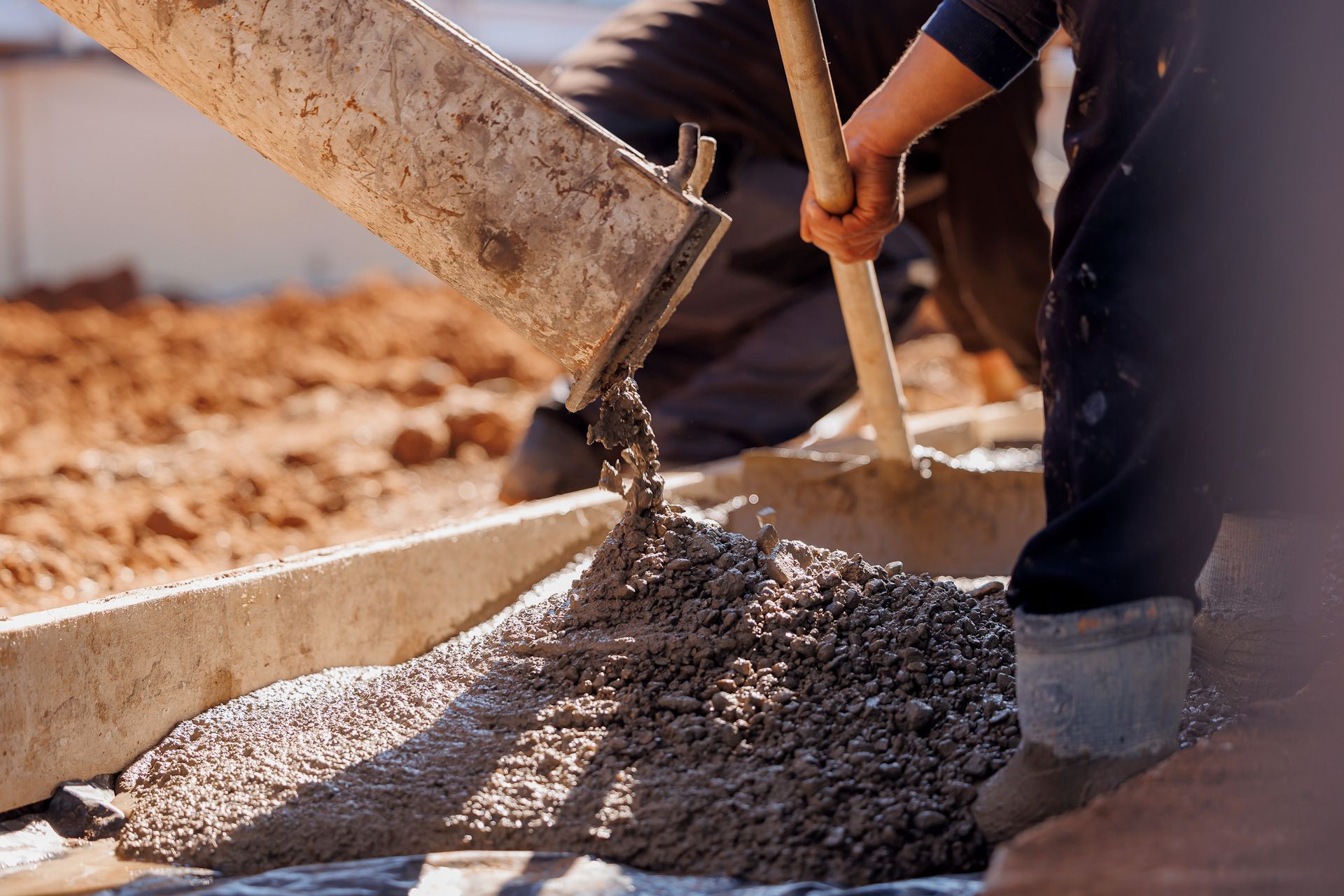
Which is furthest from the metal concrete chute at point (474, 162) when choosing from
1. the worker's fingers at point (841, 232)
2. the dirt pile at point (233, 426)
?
the dirt pile at point (233, 426)

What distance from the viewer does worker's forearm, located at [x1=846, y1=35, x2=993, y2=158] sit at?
1.75 m

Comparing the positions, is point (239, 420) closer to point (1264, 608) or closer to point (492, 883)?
point (492, 883)

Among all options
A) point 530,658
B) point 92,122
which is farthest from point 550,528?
point 92,122

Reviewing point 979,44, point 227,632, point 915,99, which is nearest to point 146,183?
point 227,632

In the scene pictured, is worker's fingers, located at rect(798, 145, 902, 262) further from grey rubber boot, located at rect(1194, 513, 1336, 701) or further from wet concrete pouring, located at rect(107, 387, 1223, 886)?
grey rubber boot, located at rect(1194, 513, 1336, 701)

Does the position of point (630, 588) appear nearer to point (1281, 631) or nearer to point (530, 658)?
point (530, 658)

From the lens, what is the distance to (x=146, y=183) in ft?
31.0

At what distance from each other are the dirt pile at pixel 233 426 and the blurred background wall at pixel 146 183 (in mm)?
Result: 823

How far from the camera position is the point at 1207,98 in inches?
52.8

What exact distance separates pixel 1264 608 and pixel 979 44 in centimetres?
91

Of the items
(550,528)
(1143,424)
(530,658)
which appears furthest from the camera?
(550,528)

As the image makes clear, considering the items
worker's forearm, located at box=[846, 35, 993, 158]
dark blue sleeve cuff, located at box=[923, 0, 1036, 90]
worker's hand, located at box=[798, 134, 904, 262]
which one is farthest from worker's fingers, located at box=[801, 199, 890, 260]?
dark blue sleeve cuff, located at box=[923, 0, 1036, 90]

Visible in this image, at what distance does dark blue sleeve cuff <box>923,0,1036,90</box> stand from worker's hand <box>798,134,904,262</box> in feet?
0.71

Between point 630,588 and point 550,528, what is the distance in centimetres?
64
